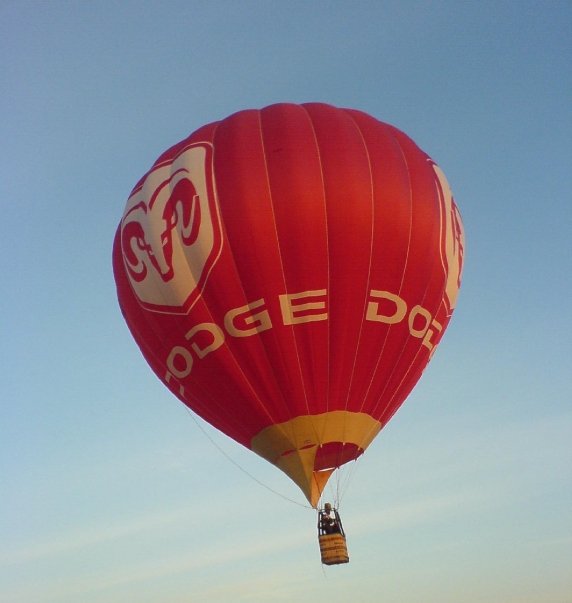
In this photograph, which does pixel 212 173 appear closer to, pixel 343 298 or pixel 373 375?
pixel 343 298

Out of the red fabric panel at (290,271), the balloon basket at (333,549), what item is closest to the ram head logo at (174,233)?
the red fabric panel at (290,271)

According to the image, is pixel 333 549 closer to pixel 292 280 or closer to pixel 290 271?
pixel 292 280

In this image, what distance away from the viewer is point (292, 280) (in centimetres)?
1410

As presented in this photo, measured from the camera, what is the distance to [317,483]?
47.1 ft

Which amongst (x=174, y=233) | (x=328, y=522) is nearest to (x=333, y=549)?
(x=328, y=522)

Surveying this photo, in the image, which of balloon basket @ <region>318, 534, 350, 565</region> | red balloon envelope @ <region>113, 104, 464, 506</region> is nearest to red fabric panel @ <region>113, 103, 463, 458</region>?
red balloon envelope @ <region>113, 104, 464, 506</region>

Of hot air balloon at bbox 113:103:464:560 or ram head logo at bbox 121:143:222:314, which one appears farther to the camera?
ram head logo at bbox 121:143:222:314

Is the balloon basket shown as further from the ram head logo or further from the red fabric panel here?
the ram head logo

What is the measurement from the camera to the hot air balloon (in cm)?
1413

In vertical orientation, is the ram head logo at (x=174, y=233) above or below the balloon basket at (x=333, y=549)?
above

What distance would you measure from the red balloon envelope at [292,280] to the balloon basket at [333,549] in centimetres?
68

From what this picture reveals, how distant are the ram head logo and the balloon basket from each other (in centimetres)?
412

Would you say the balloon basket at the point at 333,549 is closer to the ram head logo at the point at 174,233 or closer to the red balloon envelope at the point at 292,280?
the red balloon envelope at the point at 292,280

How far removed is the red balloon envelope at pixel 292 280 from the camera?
14.1 metres
